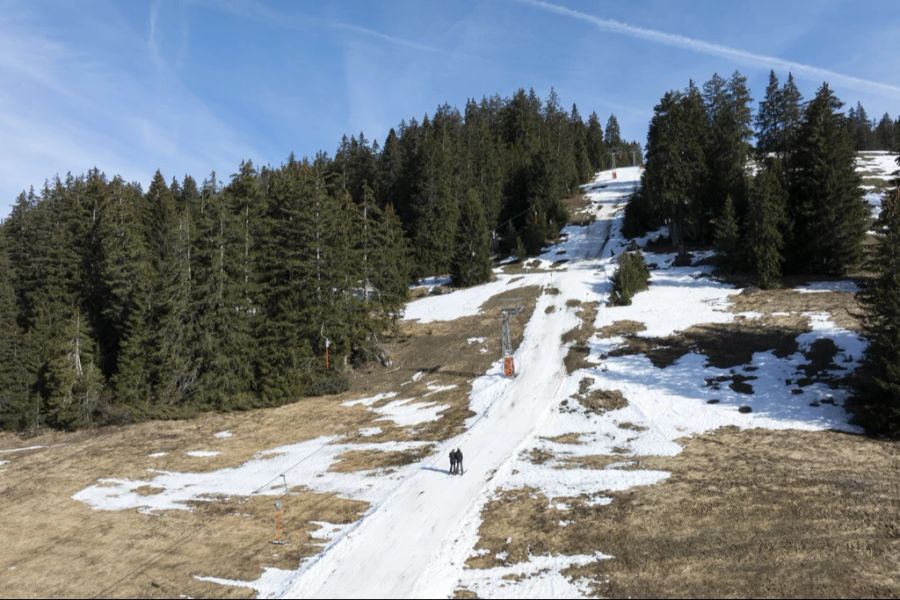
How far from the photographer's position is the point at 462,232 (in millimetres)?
58406

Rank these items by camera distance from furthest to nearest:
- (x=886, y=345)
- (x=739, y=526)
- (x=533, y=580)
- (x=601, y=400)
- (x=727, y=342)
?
(x=727, y=342) → (x=601, y=400) → (x=886, y=345) → (x=739, y=526) → (x=533, y=580)

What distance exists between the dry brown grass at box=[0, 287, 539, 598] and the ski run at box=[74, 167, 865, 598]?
35.0 inches

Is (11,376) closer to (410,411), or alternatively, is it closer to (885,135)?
(410,411)

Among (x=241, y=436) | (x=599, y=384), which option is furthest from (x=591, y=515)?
(x=241, y=436)

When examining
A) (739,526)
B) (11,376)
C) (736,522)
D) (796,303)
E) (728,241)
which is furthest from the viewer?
(728,241)

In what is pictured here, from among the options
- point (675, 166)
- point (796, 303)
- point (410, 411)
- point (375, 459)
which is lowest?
point (375, 459)

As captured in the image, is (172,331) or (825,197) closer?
(172,331)

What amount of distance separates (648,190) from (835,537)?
4494 cm

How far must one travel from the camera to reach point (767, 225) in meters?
40.9

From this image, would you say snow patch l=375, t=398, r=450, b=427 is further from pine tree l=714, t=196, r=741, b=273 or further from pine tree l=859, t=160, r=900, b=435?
pine tree l=714, t=196, r=741, b=273

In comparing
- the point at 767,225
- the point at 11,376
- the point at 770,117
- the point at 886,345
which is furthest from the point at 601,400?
the point at 770,117

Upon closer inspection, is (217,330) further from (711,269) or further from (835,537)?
(711,269)

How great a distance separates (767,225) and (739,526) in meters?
32.5

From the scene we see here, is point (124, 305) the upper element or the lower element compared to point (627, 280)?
upper
